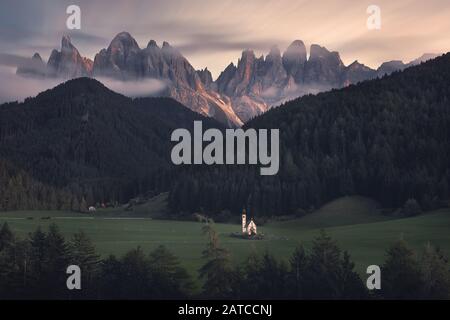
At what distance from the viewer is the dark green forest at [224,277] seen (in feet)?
299

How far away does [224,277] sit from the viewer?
93938mm

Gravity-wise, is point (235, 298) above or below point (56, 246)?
below

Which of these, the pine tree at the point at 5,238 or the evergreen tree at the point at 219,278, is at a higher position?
the pine tree at the point at 5,238

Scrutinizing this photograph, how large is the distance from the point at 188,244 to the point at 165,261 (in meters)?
41.2

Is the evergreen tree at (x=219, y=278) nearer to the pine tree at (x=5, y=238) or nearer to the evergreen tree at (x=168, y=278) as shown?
the evergreen tree at (x=168, y=278)

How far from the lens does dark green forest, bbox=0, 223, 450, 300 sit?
9119cm

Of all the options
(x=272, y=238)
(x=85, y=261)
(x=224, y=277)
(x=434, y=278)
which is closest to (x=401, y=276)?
(x=434, y=278)

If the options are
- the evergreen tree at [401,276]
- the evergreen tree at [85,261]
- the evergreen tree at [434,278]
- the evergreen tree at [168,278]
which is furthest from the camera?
the evergreen tree at [85,261]

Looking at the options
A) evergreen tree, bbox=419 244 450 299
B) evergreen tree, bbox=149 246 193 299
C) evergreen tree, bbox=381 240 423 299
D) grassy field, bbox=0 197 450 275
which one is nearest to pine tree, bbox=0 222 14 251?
grassy field, bbox=0 197 450 275

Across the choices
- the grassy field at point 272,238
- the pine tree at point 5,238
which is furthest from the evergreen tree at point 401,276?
the pine tree at point 5,238

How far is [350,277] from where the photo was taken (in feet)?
308
